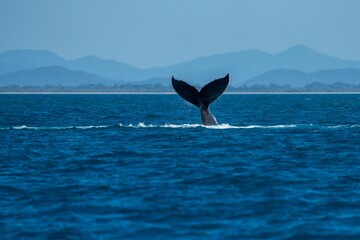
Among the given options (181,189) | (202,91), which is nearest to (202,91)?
(202,91)

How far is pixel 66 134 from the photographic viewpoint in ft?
108

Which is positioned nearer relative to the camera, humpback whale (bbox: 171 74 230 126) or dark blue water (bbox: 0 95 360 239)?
dark blue water (bbox: 0 95 360 239)

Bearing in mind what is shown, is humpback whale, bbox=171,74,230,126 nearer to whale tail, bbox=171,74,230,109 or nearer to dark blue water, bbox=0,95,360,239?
whale tail, bbox=171,74,230,109

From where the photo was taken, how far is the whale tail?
28438 mm

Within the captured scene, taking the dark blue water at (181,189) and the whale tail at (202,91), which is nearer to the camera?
the dark blue water at (181,189)

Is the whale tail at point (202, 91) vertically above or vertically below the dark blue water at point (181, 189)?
above

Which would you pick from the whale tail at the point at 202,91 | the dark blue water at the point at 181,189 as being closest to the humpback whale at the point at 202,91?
the whale tail at the point at 202,91

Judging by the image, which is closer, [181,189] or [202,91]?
[181,189]

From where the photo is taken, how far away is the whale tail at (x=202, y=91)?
28.4 metres

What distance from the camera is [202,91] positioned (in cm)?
2886

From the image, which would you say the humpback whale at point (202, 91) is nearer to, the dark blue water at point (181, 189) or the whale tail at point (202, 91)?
the whale tail at point (202, 91)

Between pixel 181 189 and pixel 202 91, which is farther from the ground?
Result: pixel 202 91

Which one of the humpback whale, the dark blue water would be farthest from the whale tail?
the dark blue water

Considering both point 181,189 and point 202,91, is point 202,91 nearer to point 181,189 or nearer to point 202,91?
point 202,91
